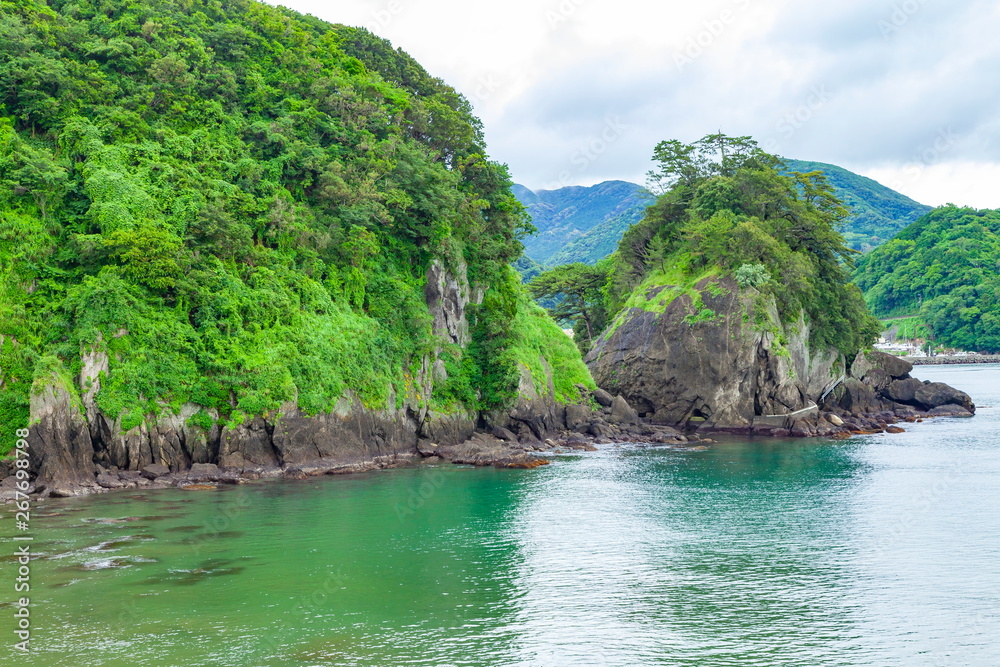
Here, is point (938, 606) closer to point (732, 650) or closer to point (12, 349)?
point (732, 650)

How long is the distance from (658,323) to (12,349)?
45.9m

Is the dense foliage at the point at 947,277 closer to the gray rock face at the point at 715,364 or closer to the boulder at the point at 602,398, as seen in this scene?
the gray rock face at the point at 715,364

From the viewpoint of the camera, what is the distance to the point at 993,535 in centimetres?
3023

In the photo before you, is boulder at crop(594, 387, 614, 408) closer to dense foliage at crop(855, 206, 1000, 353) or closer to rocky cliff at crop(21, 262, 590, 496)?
rocky cliff at crop(21, 262, 590, 496)

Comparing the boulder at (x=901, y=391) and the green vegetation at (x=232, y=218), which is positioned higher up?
the green vegetation at (x=232, y=218)

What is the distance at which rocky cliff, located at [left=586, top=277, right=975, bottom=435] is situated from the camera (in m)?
63.3

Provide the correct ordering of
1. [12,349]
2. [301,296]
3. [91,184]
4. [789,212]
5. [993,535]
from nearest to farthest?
1. [993,535]
2. [12,349]
3. [91,184]
4. [301,296]
5. [789,212]

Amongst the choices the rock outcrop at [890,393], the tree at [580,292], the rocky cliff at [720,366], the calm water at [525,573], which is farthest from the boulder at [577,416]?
the tree at [580,292]

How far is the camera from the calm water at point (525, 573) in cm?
1973

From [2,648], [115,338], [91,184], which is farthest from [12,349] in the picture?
[2,648]

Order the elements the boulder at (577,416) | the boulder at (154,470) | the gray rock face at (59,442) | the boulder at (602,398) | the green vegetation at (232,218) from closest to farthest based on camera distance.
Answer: the gray rock face at (59,442) < the boulder at (154,470) < the green vegetation at (232,218) < the boulder at (577,416) < the boulder at (602,398)

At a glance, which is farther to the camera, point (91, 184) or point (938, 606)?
point (91, 184)

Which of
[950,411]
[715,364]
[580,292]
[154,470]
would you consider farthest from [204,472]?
[950,411]

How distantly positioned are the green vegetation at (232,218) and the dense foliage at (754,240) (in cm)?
1518
